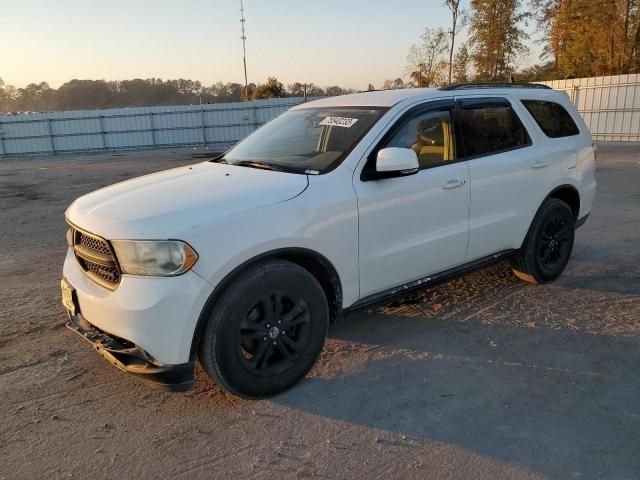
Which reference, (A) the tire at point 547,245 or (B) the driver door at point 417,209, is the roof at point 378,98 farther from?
(A) the tire at point 547,245

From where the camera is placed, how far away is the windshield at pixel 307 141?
3.46 m

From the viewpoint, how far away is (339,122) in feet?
12.3

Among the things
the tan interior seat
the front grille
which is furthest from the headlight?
the tan interior seat

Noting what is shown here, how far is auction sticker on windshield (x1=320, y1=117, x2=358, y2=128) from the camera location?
12.1 ft

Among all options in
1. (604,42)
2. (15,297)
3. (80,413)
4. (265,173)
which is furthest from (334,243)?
(604,42)

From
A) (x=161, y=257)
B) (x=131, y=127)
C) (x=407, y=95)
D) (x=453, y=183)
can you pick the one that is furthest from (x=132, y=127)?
(x=161, y=257)

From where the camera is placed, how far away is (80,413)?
9.86ft

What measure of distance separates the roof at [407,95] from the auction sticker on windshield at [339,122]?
0.69 feet

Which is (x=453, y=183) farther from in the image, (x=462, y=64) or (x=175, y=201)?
(x=462, y=64)

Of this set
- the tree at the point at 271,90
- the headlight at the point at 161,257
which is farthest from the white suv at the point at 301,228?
the tree at the point at 271,90

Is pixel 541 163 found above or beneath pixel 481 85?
beneath

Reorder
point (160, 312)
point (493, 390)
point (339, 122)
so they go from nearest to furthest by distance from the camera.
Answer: point (160, 312), point (493, 390), point (339, 122)

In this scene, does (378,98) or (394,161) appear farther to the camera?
(378,98)

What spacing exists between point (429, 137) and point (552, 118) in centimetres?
171
